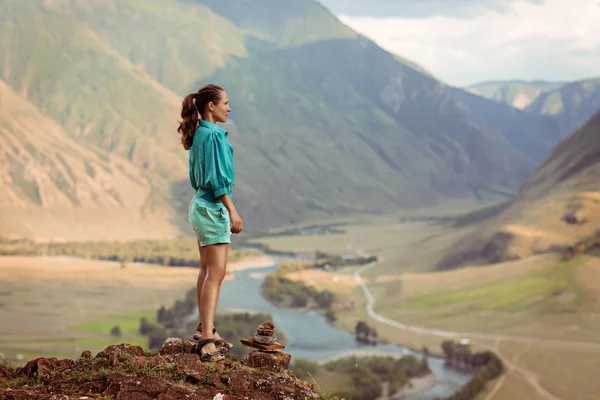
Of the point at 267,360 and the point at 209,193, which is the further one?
the point at 209,193

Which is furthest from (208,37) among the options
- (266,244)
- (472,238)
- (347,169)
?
(472,238)

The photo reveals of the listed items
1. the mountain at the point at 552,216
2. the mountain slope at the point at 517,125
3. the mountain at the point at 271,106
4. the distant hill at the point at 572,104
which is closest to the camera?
the mountain at the point at 552,216

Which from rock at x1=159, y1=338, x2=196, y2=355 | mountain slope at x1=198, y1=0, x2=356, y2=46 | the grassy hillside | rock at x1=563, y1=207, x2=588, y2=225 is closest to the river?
rock at x1=563, y1=207, x2=588, y2=225

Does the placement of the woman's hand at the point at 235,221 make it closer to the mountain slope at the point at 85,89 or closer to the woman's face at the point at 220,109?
the woman's face at the point at 220,109

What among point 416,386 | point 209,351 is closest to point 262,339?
point 209,351

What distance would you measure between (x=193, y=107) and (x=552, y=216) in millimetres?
55159

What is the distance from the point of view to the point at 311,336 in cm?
5097

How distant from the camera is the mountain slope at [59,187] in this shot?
3211 inches

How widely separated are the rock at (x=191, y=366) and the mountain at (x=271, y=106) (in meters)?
81.6

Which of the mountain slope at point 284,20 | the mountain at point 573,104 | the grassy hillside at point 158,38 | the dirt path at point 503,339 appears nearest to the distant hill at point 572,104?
the mountain at point 573,104

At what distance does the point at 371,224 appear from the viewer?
4195 inches

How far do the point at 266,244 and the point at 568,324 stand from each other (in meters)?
43.2

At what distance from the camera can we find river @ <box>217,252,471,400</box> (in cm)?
4266

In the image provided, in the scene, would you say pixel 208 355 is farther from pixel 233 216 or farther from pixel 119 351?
pixel 233 216
